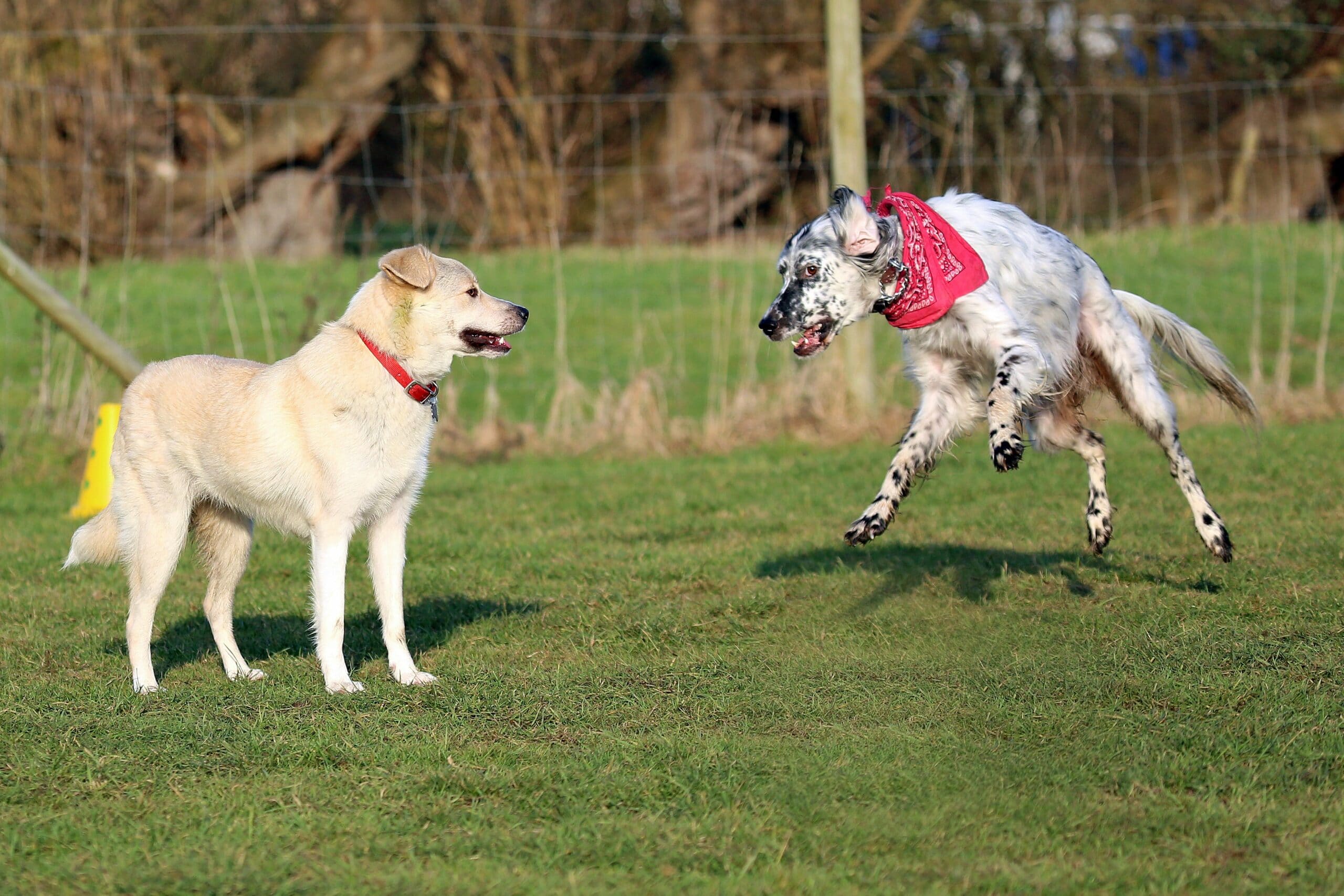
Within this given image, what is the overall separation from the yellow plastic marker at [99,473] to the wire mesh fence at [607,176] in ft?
7.80

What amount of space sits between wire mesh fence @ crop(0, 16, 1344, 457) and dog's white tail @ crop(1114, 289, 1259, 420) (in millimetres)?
4636

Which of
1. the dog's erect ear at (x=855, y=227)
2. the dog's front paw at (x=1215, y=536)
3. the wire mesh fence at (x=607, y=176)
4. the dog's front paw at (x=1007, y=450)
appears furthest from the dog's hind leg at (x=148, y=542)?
the wire mesh fence at (x=607, y=176)

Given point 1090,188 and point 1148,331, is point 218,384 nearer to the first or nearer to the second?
point 1148,331

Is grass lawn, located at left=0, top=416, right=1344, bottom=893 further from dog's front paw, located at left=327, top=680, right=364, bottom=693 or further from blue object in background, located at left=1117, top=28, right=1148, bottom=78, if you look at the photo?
blue object in background, located at left=1117, top=28, right=1148, bottom=78

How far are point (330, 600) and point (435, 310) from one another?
110 cm

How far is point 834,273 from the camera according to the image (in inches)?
211

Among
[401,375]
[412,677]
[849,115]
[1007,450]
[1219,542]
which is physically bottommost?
[412,677]

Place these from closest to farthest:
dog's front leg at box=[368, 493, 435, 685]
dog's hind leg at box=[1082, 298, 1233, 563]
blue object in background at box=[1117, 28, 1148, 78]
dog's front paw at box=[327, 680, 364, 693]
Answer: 1. dog's front paw at box=[327, 680, 364, 693]
2. dog's front leg at box=[368, 493, 435, 685]
3. dog's hind leg at box=[1082, 298, 1233, 563]
4. blue object in background at box=[1117, 28, 1148, 78]

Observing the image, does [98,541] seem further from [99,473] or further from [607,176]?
[607,176]

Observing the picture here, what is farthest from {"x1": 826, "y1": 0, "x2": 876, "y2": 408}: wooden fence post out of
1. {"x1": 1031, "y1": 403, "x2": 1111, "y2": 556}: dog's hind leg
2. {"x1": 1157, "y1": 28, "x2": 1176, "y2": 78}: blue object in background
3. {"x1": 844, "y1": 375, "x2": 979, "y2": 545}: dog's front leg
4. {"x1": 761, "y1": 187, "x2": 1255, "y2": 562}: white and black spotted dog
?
{"x1": 1157, "y1": 28, "x2": 1176, "y2": 78}: blue object in background

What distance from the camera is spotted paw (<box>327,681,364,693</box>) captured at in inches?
199

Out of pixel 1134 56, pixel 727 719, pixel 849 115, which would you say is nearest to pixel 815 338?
pixel 727 719

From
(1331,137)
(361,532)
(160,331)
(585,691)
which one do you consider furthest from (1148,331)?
(1331,137)

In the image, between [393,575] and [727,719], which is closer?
[727,719]
